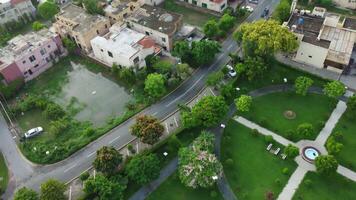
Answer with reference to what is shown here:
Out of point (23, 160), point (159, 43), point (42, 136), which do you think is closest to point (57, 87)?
point (42, 136)

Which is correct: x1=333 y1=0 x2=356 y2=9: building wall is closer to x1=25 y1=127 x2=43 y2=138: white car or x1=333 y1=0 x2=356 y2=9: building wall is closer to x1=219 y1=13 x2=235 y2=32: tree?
x1=219 y1=13 x2=235 y2=32: tree

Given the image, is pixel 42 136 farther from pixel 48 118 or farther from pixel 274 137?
pixel 274 137

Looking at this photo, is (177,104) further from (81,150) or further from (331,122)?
(331,122)

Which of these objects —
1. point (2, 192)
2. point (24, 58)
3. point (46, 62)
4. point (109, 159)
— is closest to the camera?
point (109, 159)

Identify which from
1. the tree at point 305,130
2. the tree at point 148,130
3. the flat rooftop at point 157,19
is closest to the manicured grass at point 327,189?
the tree at point 305,130

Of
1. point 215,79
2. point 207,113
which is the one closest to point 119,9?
point 215,79

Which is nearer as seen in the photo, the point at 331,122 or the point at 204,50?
the point at 331,122

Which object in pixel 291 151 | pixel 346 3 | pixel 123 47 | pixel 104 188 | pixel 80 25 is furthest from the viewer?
pixel 346 3
